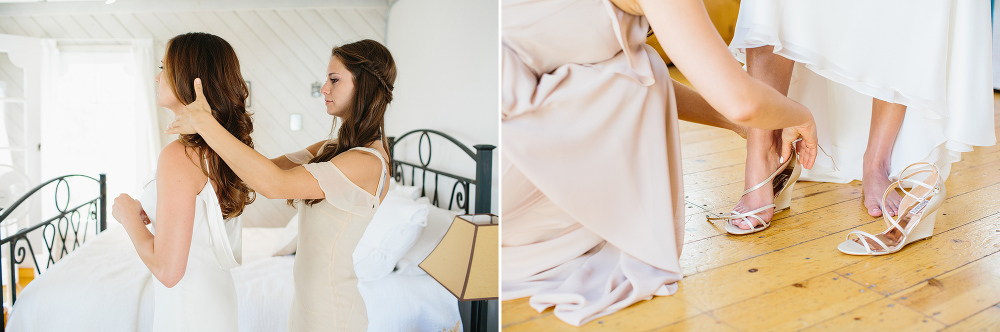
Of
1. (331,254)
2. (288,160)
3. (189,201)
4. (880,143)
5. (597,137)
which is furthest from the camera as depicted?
(880,143)

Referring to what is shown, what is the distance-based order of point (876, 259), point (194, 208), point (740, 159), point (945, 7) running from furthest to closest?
point (740, 159), point (945, 7), point (876, 259), point (194, 208)

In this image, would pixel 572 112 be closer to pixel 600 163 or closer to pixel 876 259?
pixel 600 163

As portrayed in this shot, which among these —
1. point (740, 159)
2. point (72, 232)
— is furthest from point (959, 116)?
point (72, 232)

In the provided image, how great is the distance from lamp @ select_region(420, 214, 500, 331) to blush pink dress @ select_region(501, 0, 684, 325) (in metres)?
0.05

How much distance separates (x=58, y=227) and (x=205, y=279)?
23 centimetres

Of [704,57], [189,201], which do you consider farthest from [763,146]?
[189,201]

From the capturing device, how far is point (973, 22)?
6.01 ft

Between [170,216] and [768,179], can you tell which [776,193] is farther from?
[170,216]

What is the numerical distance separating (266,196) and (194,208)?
0.12 m

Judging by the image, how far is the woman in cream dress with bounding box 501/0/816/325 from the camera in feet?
3.82

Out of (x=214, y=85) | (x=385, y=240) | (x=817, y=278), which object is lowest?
(x=817, y=278)

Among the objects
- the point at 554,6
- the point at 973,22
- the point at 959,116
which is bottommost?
the point at 959,116

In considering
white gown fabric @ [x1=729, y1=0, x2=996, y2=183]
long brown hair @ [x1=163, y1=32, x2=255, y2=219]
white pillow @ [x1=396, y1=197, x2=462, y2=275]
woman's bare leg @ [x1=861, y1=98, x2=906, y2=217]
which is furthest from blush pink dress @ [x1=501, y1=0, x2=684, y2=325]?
woman's bare leg @ [x1=861, y1=98, x2=906, y2=217]

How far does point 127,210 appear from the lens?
951 mm
